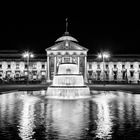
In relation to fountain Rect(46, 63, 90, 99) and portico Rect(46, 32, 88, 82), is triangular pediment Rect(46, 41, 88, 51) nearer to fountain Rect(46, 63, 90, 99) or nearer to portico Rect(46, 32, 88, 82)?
portico Rect(46, 32, 88, 82)

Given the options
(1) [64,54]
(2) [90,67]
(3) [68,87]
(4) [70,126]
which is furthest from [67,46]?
(4) [70,126]

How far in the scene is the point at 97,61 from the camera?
105125 millimetres

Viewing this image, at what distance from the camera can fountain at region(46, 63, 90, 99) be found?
2497 cm

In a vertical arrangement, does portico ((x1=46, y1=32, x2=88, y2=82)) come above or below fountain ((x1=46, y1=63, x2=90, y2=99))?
above

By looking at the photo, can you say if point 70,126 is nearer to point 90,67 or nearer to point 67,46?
point 67,46

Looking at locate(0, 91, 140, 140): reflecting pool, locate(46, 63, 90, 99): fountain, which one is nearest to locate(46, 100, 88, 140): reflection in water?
locate(0, 91, 140, 140): reflecting pool

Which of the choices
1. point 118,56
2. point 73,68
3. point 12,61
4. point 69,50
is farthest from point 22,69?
point 73,68

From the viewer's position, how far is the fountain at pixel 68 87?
2497 cm

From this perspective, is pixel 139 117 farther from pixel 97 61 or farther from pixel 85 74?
pixel 97 61

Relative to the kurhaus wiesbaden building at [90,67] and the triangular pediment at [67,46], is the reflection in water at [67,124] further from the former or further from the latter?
the kurhaus wiesbaden building at [90,67]

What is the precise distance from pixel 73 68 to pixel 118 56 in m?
83.4

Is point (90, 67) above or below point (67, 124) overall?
above

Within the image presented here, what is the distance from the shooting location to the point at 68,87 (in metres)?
25.1

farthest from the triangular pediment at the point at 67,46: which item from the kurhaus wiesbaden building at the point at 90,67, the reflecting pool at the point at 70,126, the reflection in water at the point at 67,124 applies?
the reflection in water at the point at 67,124
